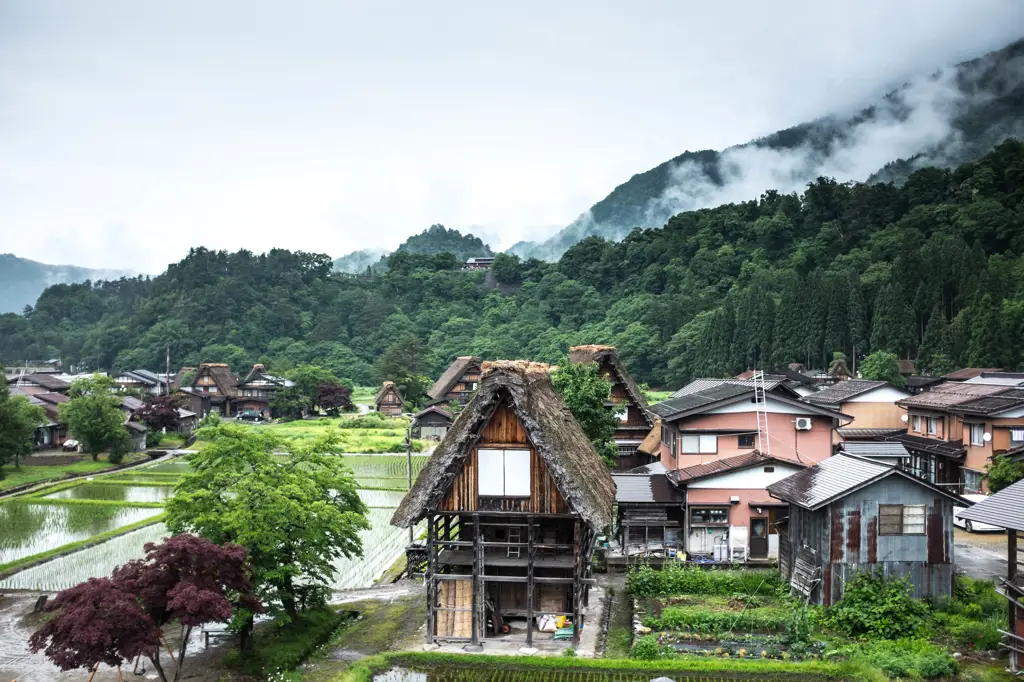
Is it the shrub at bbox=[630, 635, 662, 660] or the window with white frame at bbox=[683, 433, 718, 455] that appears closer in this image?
the shrub at bbox=[630, 635, 662, 660]

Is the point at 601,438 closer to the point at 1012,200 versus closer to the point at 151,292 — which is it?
the point at 1012,200

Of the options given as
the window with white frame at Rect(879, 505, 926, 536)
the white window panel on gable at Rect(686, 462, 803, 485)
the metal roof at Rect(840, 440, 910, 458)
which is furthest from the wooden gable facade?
the window with white frame at Rect(879, 505, 926, 536)

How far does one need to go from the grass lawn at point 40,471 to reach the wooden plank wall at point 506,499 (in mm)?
28121

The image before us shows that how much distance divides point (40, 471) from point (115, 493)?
7.18 metres

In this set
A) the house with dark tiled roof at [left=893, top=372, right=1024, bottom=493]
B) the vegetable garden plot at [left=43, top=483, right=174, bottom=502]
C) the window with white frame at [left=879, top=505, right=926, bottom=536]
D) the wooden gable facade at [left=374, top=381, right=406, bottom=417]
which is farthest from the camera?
the wooden gable facade at [left=374, top=381, right=406, bottom=417]

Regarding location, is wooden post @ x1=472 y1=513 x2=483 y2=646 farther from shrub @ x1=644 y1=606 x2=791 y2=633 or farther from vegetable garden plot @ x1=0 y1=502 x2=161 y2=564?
vegetable garden plot @ x1=0 y1=502 x2=161 y2=564

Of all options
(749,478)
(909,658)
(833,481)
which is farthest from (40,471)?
(909,658)

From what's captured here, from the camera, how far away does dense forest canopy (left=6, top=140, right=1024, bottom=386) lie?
5278 cm

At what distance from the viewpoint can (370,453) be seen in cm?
4609

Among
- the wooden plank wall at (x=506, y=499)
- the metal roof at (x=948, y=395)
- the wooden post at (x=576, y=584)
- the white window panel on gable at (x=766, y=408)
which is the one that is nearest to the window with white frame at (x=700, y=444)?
the white window panel on gable at (x=766, y=408)

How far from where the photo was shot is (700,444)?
23.2 m

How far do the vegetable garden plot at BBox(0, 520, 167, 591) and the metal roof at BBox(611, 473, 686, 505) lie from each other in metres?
12.5

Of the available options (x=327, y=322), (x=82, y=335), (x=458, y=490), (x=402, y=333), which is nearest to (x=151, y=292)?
(x=82, y=335)

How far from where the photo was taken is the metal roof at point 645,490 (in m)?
21.3
